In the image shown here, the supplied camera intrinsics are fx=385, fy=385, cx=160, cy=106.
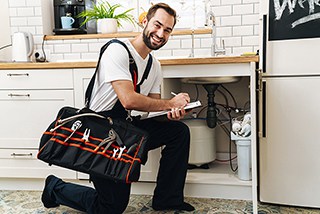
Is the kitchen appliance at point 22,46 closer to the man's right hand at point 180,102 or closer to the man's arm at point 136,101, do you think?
the man's arm at point 136,101

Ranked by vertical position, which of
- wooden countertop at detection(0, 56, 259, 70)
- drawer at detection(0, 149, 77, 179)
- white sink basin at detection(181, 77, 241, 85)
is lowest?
drawer at detection(0, 149, 77, 179)

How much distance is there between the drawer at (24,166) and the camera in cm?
260

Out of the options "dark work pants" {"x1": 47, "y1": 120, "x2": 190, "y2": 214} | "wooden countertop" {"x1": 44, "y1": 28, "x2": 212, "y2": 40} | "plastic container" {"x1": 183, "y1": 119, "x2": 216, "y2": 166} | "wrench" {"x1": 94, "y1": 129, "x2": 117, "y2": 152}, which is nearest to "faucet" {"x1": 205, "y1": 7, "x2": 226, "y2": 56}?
"wooden countertop" {"x1": 44, "y1": 28, "x2": 212, "y2": 40}

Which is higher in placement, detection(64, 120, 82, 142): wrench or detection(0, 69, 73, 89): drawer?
detection(0, 69, 73, 89): drawer

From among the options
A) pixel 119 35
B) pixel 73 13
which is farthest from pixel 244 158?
pixel 73 13

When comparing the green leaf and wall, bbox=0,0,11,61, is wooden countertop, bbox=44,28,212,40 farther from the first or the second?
wall, bbox=0,0,11,61

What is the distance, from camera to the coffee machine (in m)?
3.23

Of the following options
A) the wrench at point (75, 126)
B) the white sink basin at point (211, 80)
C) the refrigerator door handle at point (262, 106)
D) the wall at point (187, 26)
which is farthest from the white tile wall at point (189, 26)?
the wrench at point (75, 126)

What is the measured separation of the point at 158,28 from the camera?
6.52 ft

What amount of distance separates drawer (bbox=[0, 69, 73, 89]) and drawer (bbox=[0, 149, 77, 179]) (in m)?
0.44

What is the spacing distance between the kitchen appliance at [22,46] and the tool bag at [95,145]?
127cm

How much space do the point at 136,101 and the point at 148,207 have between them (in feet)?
2.54

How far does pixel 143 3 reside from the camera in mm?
3199

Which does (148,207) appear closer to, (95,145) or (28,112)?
(95,145)
